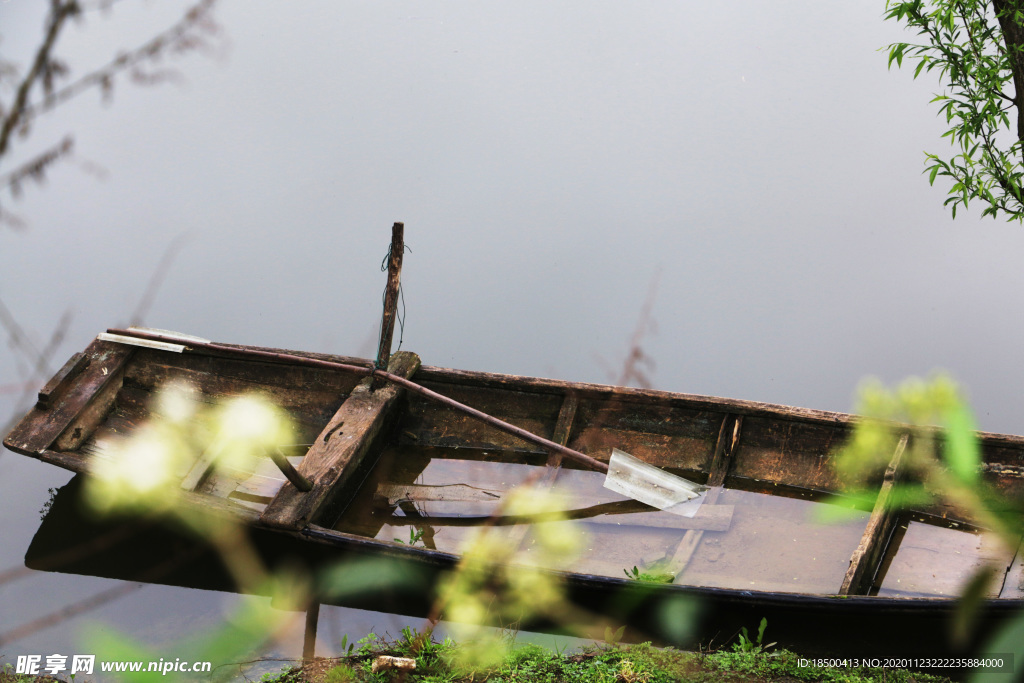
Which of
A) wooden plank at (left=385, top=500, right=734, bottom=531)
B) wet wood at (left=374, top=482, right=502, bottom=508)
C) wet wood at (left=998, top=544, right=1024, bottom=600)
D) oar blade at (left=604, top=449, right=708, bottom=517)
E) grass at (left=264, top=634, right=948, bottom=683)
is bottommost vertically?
grass at (left=264, top=634, right=948, bottom=683)

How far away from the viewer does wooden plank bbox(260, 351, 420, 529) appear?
12.9 feet

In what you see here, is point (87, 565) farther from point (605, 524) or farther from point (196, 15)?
point (196, 15)

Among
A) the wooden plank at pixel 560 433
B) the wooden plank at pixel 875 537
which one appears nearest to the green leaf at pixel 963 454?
the wooden plank at pixel 875 537

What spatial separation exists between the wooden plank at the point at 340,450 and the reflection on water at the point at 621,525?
35 centimetres

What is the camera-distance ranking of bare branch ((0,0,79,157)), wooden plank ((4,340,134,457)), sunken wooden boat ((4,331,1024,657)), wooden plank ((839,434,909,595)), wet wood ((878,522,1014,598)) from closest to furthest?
bare branch ((0,0,79,157)) < sunken wooden boat ((4,331,1024,657)) < wooden plank ((839,434,909,595)) < wet wood ((878,522,1014,598)) < wooden plank ((4,340,134,457))

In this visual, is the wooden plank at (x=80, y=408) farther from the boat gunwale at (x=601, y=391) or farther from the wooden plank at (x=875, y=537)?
the wooden plank at (x=875, y=537)

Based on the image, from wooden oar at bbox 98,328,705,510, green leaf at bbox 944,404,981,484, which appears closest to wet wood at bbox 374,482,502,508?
wooden oar at bbox 98,328,705,510

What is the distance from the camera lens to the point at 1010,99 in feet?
12.5

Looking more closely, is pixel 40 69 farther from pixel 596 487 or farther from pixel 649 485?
pixel 596 487

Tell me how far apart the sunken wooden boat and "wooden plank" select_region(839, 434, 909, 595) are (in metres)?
0.01

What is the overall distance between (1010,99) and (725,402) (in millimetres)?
2129

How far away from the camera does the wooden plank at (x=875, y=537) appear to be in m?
3.68

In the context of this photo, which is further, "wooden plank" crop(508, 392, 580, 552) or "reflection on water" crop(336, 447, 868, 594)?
"wooden plank" crop(508, 392, 580, 552)

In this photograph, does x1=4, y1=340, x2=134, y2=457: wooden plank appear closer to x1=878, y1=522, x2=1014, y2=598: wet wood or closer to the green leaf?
x1=878, y1=522, x2=1014, y2=598: wet wood
